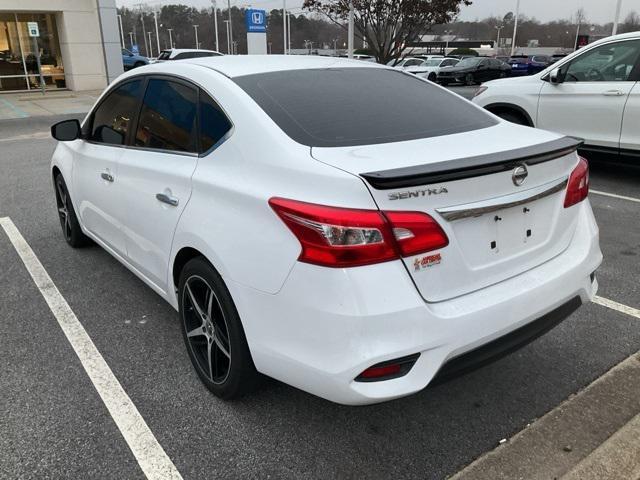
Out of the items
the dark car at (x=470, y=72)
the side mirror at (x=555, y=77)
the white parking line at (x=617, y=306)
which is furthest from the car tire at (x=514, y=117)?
the dark car at (x=470, y=72)

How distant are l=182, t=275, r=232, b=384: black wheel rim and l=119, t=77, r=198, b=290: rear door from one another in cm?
29

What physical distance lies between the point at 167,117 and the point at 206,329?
48.7 inches

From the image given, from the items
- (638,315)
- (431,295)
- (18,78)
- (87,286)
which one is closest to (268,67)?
(431,295)

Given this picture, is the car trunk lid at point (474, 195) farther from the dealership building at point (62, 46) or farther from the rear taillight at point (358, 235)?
the dealership building at point (62, 46)

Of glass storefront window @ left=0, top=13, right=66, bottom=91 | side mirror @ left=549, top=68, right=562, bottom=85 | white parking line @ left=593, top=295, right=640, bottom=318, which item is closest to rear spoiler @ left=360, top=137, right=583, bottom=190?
white parking line @ left=593, top=295, right=640, bottom=318

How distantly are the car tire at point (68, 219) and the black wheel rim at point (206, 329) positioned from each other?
2.32 metres

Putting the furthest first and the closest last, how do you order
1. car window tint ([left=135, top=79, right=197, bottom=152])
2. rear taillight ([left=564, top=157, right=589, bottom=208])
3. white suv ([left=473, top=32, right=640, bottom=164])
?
white suv ([left=473, top=32, right=640, bottom=164])
car window tint ([left=135, top=79, right=197, bottom=152])
rear taillight ([left=564, top=157, right=589, bottom=208])

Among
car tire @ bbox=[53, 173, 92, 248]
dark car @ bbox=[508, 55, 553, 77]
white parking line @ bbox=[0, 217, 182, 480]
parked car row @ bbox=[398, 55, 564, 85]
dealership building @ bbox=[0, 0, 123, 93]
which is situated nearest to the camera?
white parking line @ bbox=[0, 217, 182, 480]

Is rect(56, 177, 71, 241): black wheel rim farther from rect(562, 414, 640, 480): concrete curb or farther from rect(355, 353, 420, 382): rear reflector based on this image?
rect(562, 414, 640, 480): concrete curb

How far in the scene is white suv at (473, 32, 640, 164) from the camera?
687 cm

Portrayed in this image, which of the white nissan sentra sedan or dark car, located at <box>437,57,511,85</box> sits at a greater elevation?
the white nissan sentra sedan

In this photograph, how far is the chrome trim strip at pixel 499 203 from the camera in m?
2.15

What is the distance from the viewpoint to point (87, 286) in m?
4.30

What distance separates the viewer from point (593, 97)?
7.17m
